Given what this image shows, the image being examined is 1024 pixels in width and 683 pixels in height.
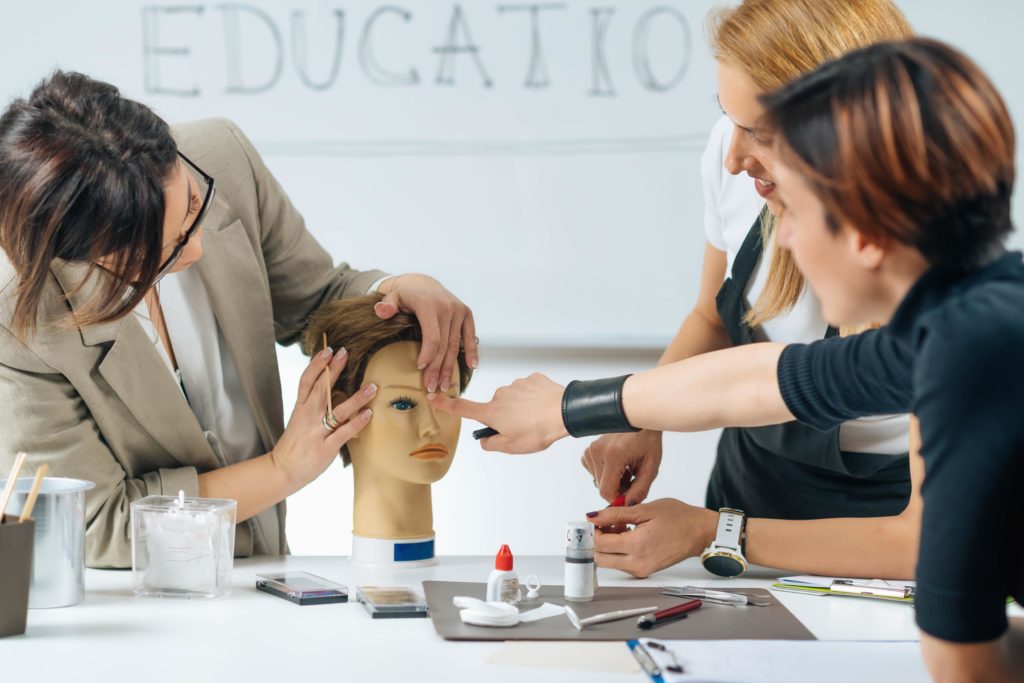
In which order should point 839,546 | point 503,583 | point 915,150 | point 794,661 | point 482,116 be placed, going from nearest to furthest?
point 915,150
point 794,661
point 503,583
point 839,546
point 482,116

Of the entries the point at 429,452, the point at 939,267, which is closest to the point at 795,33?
the point at 939,267

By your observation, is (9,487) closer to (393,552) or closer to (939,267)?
(393,552)

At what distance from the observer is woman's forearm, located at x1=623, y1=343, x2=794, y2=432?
1.31 m

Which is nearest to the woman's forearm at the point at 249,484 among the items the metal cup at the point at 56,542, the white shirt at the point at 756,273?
the metal cup at the point at 56,542

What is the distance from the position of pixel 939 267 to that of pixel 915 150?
107 mm

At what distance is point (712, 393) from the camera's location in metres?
1.36

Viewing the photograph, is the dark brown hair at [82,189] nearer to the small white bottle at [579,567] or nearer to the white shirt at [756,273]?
the small white bottle at [579,567]

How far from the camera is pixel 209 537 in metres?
1.42

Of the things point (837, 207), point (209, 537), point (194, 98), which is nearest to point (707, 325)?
point (209, 537)

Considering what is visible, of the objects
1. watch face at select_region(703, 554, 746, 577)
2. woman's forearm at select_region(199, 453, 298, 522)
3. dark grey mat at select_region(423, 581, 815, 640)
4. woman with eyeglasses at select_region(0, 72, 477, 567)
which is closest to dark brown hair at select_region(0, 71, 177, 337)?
woman with eyeglasses at select_region(0, 72, 477, 567)

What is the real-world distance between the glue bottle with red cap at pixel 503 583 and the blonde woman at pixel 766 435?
209mm

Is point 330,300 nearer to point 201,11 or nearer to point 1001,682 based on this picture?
point 201,11

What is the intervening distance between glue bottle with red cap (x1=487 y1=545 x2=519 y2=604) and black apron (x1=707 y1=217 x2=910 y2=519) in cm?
57

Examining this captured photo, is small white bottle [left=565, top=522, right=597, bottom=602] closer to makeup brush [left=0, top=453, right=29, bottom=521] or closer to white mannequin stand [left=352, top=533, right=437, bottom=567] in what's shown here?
white mannequin stand [left=352, top=533, right=437, bottom=567]
